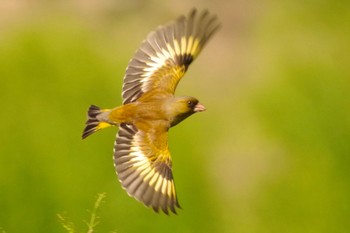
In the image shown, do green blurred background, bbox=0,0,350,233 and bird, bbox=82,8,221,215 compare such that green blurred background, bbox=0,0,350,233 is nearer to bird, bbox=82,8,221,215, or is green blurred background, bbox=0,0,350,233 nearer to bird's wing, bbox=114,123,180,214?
bird, bbox=82,8,221,215

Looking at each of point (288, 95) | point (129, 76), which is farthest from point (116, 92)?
→ point (129, 76)

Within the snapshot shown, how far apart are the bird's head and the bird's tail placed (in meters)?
0.25

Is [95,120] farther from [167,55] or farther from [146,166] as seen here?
[167,55]

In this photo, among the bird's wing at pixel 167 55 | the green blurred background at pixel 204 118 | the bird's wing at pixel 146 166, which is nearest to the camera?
the bird's wing at pixel 146 166

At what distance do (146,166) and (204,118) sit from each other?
558cm

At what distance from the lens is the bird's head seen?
4.80m

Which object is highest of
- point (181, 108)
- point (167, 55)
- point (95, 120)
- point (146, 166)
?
point (167, 55)

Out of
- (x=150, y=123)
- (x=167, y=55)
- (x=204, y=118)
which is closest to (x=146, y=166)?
(x=150, y=123)

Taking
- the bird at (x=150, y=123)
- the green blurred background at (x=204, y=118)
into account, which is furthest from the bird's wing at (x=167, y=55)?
the green blurred background at (x=204, y=118)

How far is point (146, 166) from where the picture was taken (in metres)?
4.86

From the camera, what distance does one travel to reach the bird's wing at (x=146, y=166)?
475 centimetres

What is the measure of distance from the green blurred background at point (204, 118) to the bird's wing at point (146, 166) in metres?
3.60

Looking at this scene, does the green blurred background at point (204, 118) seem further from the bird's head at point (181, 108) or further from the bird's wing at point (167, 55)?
the bird's head at point (181, 108)

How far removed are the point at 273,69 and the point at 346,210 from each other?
5.39 feet
